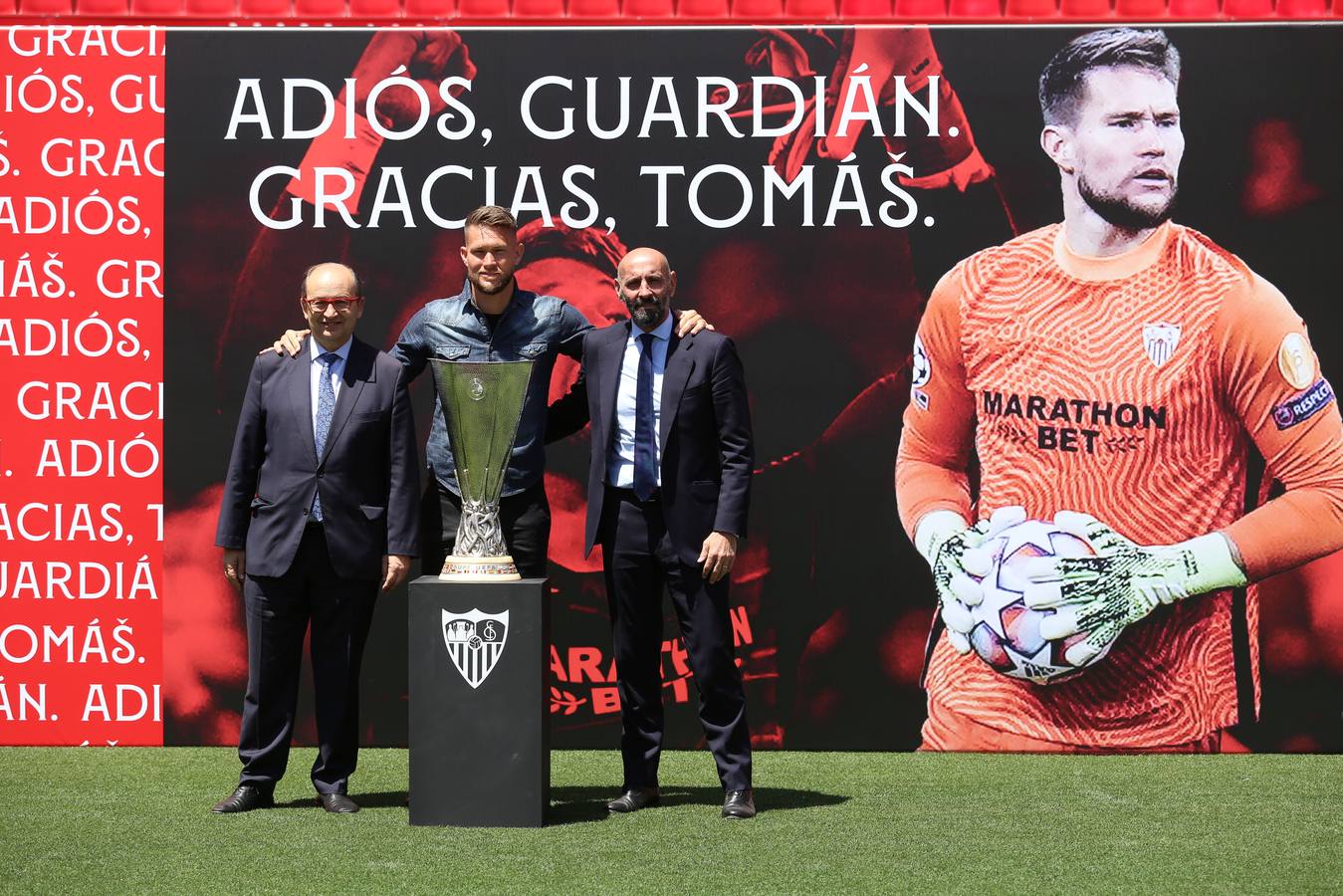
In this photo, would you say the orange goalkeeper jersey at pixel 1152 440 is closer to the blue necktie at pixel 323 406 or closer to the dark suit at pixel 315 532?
the dark suit at pixel 315 532

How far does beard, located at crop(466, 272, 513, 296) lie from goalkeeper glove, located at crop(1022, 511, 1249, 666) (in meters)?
2.35

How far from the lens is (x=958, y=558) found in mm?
6426

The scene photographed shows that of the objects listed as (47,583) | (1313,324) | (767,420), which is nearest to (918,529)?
(767,420)

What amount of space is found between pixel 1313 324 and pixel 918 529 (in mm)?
1695

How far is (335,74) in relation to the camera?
6.58 meters

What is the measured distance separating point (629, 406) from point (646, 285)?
39cm

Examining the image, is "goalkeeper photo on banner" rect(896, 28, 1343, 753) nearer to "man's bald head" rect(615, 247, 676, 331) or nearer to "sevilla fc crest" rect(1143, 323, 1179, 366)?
"sevilla fc crest" rect(1143, 323, 1179, 366)

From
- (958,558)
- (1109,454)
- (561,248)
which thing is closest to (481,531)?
(561,248)

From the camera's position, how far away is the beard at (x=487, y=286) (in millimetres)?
5332

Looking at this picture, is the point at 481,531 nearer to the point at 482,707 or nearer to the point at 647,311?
the point at 482,707

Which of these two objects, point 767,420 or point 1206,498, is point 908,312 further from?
point 1206,498

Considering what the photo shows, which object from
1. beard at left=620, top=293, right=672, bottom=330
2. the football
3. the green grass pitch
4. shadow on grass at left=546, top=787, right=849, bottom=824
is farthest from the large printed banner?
beard at left=620, top=293, right=672, bottom=330

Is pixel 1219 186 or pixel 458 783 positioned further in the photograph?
pixel 1219 186

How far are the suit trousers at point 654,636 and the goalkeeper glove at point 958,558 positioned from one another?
1384 millimetres
